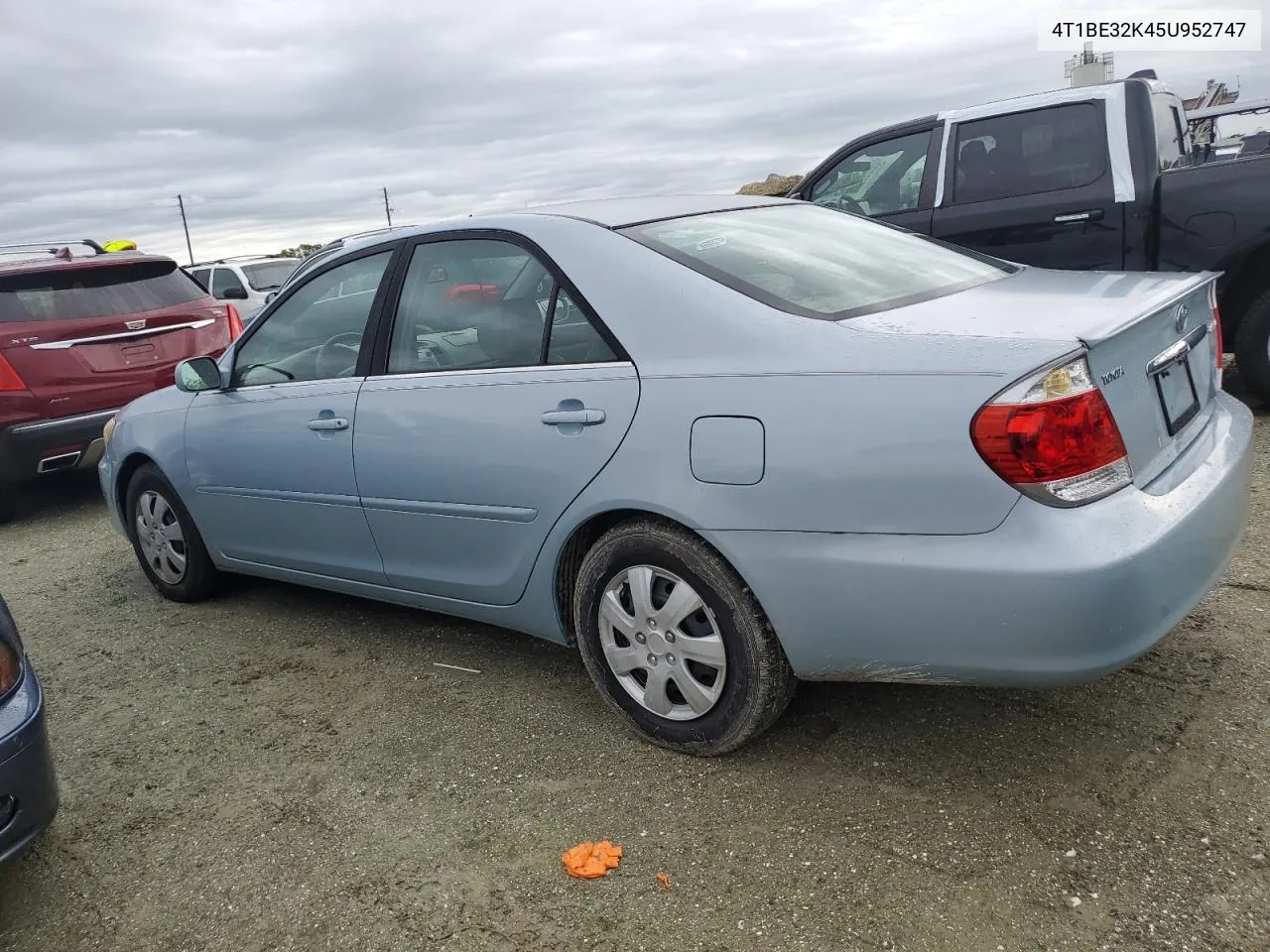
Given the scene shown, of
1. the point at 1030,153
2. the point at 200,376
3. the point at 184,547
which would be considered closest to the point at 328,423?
the point at 200,376

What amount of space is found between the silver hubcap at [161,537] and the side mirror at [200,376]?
0.63 meters

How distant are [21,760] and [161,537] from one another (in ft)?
7.97

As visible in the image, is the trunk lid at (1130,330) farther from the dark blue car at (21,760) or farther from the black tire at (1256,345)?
the black tire at (1256,345)

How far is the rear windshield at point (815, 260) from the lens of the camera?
2789mm

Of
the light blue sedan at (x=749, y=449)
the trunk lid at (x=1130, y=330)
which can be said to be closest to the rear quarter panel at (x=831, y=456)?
the light blue sedan at (x=749, y=449)

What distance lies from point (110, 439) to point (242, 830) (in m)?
2.77

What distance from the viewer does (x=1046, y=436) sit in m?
2.21

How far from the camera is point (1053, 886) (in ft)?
7.39

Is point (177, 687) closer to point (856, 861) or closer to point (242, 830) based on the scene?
point (242, 830)

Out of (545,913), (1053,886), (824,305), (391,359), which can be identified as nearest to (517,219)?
(391,359)

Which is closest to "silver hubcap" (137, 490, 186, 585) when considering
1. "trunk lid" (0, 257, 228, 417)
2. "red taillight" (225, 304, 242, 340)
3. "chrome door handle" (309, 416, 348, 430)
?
"chrome door handle" (309, 416, 348, 430)

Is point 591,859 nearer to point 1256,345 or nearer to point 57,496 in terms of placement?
point 1256,345

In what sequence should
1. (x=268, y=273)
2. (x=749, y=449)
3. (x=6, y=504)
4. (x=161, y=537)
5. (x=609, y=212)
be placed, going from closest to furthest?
(x=749, y=449), (x=609, y=212), (x=161, y=537), (x=6, y=504), (x=268, y=273)

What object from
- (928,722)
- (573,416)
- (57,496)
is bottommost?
(928,722)
